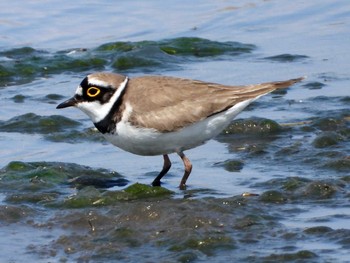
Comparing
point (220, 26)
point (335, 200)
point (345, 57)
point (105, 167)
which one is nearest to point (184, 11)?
point (220, 26)

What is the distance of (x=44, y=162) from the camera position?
33.1ft

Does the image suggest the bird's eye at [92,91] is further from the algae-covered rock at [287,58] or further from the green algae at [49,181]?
the algae-covered rock at [287,58]

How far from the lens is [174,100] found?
938 cm

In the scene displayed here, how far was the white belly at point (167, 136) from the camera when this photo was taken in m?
9.15

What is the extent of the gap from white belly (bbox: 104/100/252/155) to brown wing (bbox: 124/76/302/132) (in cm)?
6

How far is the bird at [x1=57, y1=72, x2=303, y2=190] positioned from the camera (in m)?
9.18

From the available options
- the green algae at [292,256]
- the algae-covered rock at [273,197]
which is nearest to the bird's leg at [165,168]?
the algae-covered rock at [273,197]

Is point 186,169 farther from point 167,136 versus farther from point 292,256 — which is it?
point 292,256

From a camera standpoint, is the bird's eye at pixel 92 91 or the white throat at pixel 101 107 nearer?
the white throat at pixel 101 107

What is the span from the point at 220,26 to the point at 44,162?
20.0ft

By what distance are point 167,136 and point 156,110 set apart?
0.78 ft

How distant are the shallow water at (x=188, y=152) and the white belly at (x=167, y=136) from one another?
34 cm

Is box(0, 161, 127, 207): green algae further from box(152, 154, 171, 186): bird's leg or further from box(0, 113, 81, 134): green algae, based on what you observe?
box(0, 113, 81, 134): green algae

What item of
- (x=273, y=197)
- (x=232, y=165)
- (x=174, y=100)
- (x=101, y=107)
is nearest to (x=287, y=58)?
(x=232, y=165)
